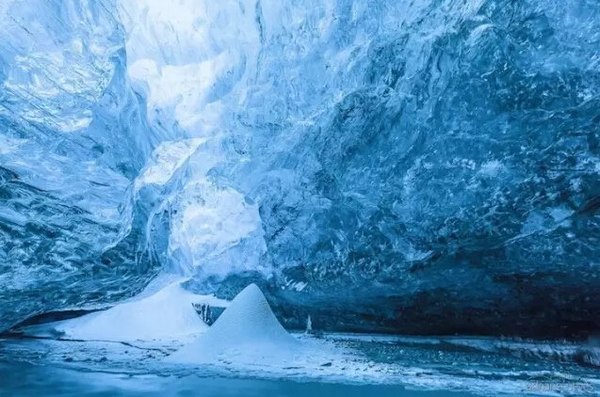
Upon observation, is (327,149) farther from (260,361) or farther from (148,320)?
(148,320)

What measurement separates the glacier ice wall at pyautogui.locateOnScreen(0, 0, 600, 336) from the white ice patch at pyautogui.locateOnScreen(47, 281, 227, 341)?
553 millimetres

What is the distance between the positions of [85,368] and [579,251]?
362cm

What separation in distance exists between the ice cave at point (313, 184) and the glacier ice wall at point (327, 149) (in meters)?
0.02

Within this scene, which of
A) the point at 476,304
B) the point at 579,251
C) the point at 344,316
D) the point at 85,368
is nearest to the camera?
the point at 85,368

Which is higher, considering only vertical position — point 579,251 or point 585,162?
point 585,162

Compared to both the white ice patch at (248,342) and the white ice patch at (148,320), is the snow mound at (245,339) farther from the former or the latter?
the white ice patch at (148,320)

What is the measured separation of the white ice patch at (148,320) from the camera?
4.54m

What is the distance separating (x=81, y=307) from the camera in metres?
4.54

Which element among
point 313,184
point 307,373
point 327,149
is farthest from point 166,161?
point 307,373

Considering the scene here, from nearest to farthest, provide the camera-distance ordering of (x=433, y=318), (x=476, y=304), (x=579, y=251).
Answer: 1. (x=579, y=251)
2. (x=476, y=304)
3. (x=433, y=318)

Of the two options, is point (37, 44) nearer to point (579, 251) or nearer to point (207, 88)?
point (207, 88)

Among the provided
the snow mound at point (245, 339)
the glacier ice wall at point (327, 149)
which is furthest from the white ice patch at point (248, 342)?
the glacier ice wall at point (327, 149)

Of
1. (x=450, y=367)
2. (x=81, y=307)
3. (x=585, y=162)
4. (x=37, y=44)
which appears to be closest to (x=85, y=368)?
(x=81, y=307)

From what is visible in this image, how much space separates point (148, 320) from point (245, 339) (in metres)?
2.05
